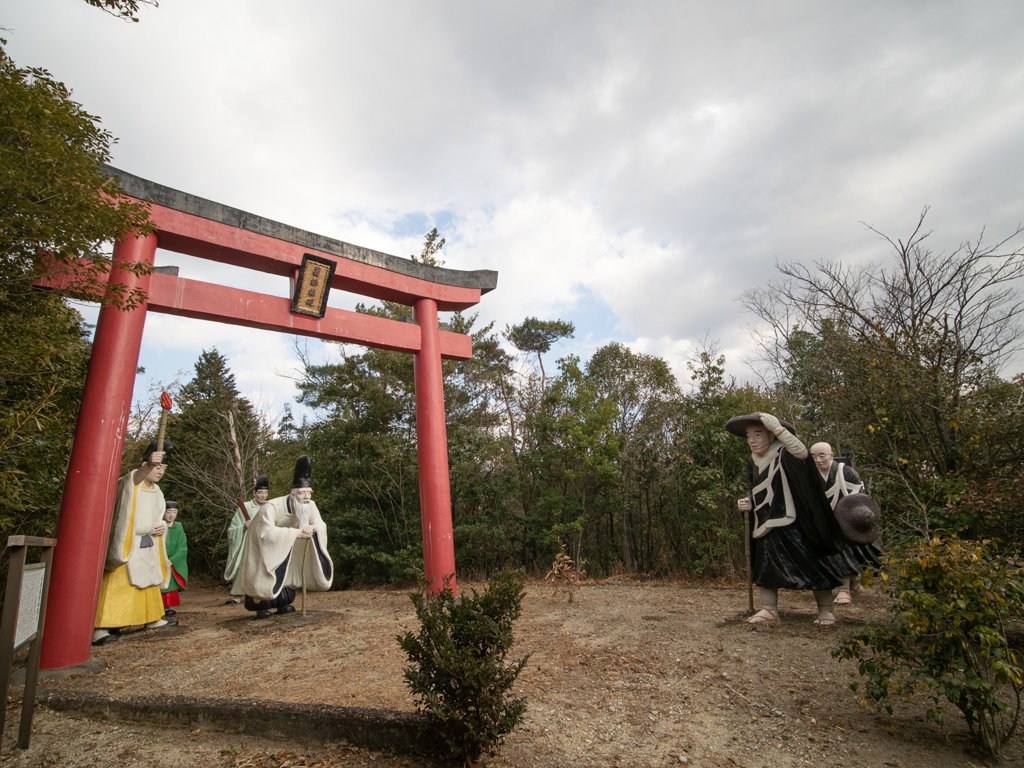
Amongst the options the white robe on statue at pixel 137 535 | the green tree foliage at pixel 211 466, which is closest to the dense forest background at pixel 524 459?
the green tree foliage at pixel 211 466

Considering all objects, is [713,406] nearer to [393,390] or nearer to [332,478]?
[393,390]

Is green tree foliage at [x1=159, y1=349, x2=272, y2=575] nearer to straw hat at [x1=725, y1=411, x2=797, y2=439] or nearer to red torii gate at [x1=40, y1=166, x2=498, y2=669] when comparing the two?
red torii gate at [x1=40, y1=166, x2=498, y2=669]

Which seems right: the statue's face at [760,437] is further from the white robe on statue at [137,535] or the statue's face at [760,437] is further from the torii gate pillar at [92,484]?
the white robe on statue at [137,535]

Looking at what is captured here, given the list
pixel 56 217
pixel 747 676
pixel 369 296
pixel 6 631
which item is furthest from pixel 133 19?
pixel 747 676

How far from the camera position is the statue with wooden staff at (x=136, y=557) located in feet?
17.2

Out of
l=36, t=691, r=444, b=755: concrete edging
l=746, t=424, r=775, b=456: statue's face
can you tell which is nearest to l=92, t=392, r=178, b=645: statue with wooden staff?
l=36, t=691, r=444, b=755: concrete edging

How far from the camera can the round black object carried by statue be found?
4.59 m

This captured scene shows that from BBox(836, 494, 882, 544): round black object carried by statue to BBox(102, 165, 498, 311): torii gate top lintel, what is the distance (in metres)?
5.51

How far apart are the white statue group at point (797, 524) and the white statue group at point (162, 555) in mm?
4858

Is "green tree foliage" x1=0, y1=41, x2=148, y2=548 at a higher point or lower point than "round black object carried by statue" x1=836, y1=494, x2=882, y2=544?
higher

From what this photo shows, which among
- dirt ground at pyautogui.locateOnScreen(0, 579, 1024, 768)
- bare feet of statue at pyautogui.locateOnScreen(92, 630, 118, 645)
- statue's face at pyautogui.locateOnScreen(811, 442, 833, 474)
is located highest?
statue's face at pyautogui.locateOnScreen(811, 442, 833, 474)

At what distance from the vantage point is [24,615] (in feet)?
8.62

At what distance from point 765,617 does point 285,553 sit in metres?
5.26

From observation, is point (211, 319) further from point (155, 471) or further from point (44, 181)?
point (44, 181)
